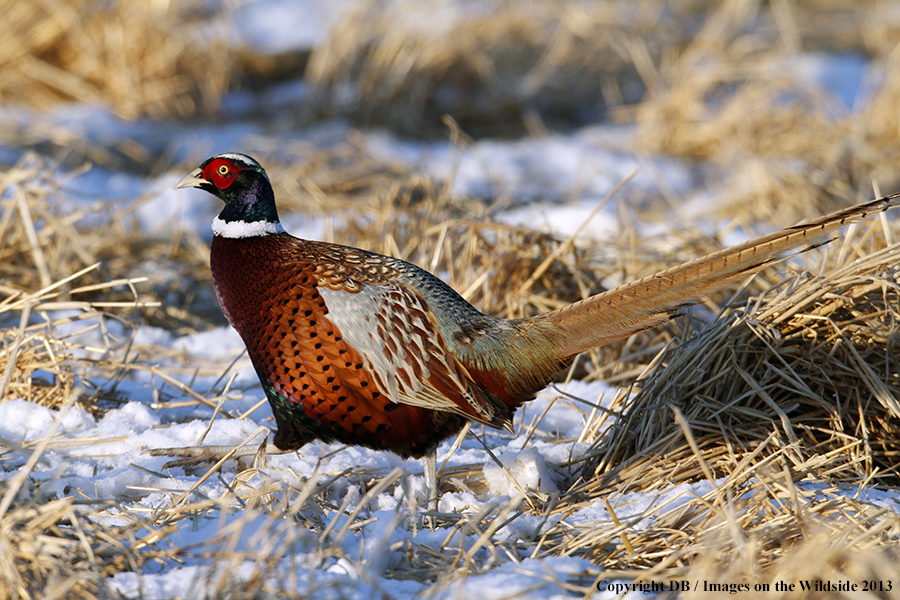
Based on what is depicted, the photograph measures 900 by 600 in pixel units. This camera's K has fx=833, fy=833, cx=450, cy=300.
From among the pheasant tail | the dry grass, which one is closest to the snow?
the dry grass

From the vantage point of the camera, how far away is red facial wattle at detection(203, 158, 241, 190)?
2641 millimetres

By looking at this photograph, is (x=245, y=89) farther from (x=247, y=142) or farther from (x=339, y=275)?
(x=339, y=275)

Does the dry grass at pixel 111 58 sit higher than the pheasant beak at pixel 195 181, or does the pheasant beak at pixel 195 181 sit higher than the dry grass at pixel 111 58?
the dry grass at pixel 111 58

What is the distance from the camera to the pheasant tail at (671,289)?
7.00ft

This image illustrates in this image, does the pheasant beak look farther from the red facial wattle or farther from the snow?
the snow

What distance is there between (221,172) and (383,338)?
2.55 ft

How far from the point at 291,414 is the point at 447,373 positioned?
0.47 metres

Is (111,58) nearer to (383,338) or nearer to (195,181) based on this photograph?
(195,181)

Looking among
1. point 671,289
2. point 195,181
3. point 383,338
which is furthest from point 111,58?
point 671,289

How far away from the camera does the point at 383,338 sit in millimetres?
2418

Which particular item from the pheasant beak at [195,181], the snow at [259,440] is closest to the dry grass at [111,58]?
the snow at [259,440]

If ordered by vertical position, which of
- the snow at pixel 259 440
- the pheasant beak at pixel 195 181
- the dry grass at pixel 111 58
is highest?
the dry grass at pixel 111 58

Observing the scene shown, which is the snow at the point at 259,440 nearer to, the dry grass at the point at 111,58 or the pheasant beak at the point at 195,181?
the dry grass at the point at 111,58

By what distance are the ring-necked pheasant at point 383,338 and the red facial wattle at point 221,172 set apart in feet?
0.40
